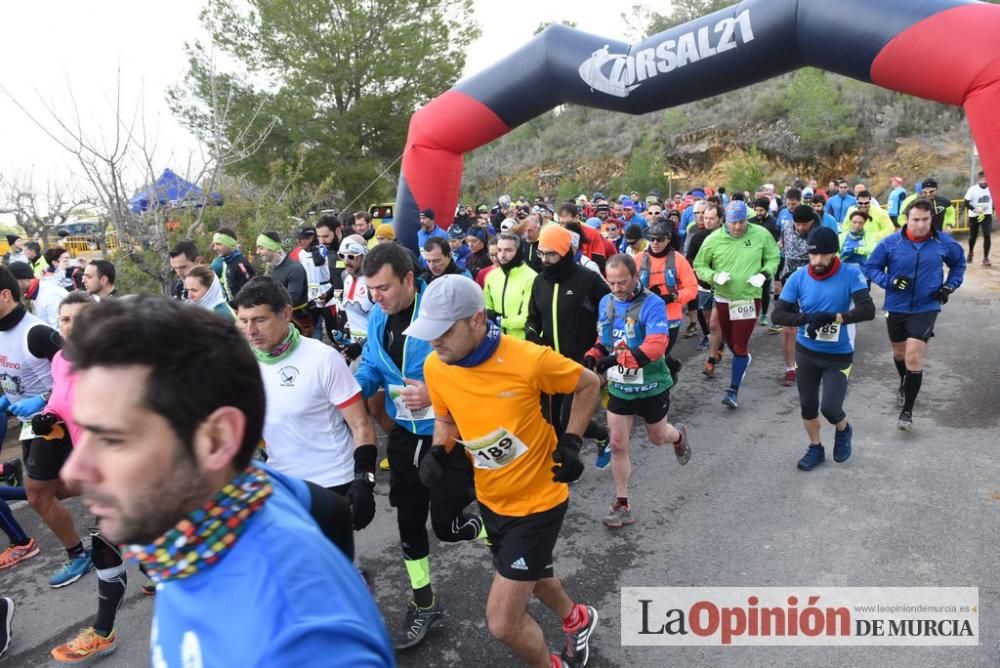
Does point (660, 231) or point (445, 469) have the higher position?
point (660, 231)

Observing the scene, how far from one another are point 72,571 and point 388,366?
109 inches

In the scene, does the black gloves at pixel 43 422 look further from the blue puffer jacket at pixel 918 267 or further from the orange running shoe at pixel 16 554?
the blue puffer jacket at pixel 918 267

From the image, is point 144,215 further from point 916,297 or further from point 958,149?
point 958,149

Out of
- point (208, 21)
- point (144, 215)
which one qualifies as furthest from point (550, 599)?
point (208, 21)

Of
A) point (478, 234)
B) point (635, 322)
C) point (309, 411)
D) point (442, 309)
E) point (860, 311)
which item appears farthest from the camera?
point (478, 234)

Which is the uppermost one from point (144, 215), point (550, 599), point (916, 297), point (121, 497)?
point (144, 215)

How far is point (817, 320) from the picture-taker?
477 centimetres

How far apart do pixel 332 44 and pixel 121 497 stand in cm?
2148

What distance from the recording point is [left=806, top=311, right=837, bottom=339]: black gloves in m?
4.73

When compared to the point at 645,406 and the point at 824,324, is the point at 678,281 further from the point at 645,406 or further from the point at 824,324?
the point at 645,406

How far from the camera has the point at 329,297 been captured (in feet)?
28.7

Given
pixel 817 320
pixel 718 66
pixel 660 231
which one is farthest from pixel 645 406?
pixel 718 66

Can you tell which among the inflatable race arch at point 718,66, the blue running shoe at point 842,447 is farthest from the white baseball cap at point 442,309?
the inflatable race arch at point 718,66

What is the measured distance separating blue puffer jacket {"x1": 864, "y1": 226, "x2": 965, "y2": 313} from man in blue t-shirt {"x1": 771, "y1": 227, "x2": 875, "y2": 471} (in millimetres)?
1004
